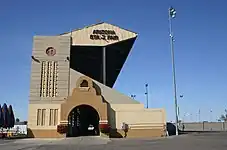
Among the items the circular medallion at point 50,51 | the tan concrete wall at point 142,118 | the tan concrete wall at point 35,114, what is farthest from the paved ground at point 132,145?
the circular medallion at point 50,51

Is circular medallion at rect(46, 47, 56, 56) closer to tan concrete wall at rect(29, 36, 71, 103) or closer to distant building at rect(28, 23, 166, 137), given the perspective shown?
distant building at rect(28, 23, 166, 137)

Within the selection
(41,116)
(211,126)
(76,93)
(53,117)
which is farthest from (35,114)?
(211,126)

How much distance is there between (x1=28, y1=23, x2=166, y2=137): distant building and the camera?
43.7 metres

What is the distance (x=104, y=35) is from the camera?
5150cm

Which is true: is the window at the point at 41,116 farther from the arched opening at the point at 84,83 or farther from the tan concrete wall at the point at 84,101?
the arched opening at the point at 84,83

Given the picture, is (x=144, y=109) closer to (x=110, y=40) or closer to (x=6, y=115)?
(x=110, y=40)

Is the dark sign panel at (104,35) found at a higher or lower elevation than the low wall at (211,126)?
higher

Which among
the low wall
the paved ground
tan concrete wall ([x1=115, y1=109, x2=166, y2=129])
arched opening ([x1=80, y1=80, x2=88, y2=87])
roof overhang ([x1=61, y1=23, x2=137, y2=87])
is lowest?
the low wall

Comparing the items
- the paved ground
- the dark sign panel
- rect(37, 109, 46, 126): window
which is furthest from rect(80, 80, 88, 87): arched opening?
the paved ground

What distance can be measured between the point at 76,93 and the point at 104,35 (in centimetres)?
1268

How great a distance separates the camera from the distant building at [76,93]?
1721 inches

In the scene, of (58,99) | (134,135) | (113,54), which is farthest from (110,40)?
(134,135)

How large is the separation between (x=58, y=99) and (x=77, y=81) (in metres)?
4.04

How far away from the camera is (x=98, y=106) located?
143 ft
